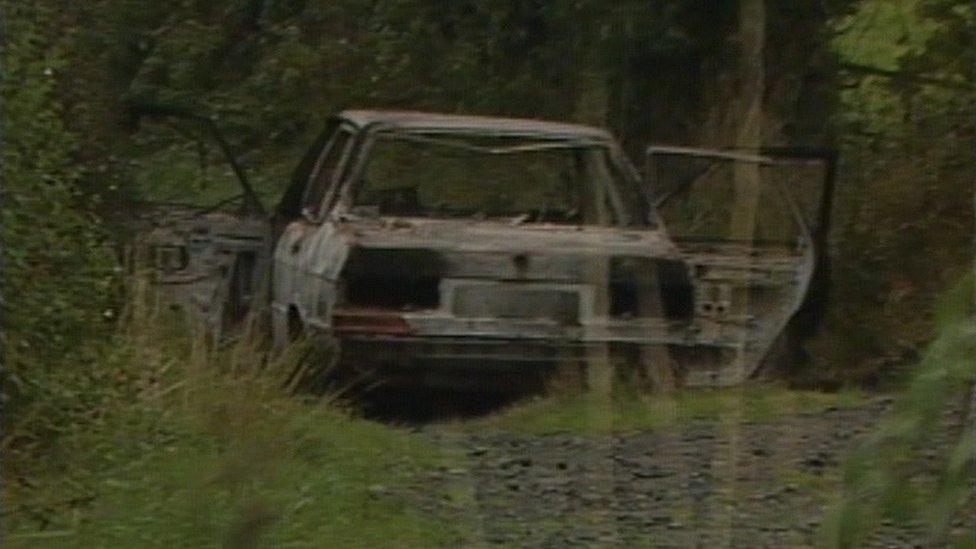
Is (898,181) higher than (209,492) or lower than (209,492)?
lower

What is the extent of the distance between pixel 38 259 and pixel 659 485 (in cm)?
208

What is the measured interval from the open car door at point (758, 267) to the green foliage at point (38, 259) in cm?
385

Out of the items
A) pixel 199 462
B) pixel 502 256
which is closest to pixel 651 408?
pixel 502 256

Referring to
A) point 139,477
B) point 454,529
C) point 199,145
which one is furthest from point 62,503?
point 199,145

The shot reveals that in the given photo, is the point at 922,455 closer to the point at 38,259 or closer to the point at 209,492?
the point at 209,492

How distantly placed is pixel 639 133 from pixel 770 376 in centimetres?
363

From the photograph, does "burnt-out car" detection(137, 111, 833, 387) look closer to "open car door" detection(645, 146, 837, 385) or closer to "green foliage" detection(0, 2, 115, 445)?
"open car door" detection(645, 146, 837, 385)

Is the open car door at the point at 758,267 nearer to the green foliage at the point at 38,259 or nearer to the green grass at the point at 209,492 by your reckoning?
the green grass at the point at 209,492

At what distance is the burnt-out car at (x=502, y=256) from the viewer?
11.1 m

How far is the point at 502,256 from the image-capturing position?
11180mm

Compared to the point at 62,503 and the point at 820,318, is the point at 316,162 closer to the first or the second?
the point at 820,318

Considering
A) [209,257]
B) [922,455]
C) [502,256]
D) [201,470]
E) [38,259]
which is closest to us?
[922,455]

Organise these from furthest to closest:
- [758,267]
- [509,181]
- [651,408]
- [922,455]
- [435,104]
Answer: [435,104], [509,181], [758,267], [651,408], [922,455]

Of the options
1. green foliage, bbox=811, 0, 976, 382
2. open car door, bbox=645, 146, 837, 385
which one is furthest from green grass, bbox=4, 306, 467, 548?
green foliage, bbox=811, 0, 976, 382
